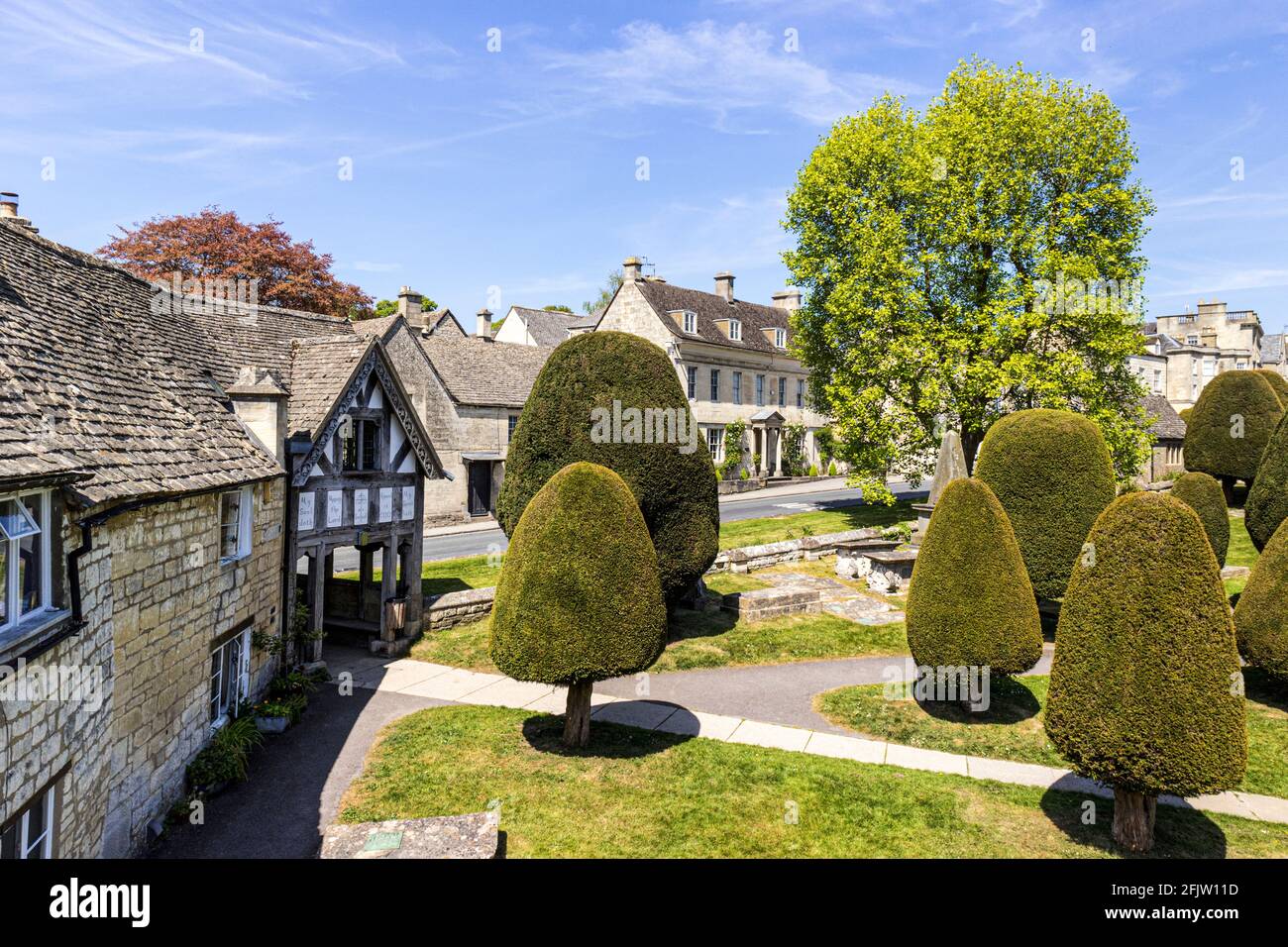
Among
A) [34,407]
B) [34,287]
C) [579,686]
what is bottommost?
[579,686]

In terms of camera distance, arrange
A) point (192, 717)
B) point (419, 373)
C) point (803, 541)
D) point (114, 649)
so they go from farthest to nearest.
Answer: point (419, 373) → point (803, 541) → point (192, 717) → point (114, 649)

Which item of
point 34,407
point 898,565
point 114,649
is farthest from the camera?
point 898,565

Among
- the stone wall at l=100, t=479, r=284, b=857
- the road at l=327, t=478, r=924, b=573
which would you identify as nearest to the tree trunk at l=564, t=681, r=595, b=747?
the stone wall at l=100, t=479, r=284, b=857

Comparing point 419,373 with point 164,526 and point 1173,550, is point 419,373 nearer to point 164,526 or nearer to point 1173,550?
point 164,526

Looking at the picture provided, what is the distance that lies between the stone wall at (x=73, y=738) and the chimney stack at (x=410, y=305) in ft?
105

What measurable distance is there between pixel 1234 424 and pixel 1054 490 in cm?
2175

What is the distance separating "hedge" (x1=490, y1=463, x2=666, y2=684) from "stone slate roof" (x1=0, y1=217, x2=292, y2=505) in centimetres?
444

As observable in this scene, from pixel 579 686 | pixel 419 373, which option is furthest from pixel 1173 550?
pixel 419 373

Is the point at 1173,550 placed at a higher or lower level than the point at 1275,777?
higher

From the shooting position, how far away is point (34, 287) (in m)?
10.3

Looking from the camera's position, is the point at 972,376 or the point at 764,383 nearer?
the point at 972,376

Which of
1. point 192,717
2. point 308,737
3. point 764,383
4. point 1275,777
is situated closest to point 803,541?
point 1275,777

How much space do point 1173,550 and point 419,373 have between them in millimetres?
30698

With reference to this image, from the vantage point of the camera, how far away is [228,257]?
3816 cm
